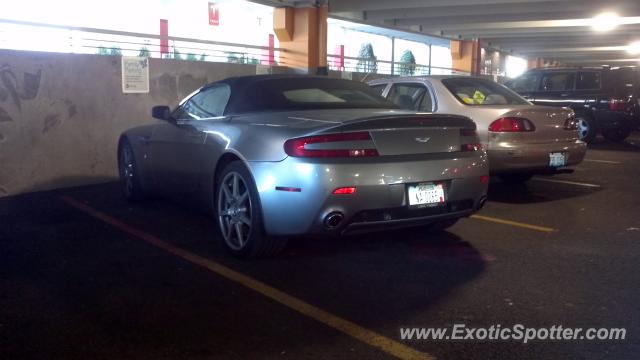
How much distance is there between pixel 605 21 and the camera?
68.9 ft

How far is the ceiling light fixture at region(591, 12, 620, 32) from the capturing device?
1970 centimetres

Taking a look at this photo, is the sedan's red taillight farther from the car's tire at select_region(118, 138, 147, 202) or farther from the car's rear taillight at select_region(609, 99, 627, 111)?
the car's rear taillight at select_region(609, 99, 627, 111)

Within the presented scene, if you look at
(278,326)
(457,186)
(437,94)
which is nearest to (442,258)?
(457,186)

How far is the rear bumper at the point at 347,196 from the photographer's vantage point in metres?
3.90

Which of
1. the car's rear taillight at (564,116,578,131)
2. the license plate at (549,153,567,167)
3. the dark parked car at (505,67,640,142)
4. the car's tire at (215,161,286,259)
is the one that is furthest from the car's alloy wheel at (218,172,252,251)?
the dark parked car at (505,67,640,142)

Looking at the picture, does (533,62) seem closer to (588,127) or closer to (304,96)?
(588,127)

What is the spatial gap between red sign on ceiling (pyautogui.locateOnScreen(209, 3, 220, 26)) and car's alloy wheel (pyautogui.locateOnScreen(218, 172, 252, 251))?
14.1 m

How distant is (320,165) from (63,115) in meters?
5.05

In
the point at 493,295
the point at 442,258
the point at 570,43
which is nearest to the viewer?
the point at 493,295

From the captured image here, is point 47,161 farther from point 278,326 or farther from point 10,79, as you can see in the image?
point 278,326

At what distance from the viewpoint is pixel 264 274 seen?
415cm

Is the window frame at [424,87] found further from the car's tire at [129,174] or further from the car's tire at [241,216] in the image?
the car's tire at [241,216]

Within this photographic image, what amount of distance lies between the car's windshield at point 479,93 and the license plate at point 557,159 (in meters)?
0.83

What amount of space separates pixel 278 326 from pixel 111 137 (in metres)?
5.84
